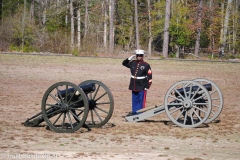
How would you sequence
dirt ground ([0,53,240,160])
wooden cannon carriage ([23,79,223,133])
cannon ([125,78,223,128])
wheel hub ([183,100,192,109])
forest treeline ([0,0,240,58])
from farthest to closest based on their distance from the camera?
forest treeline ([0,0,240,58])
wheel hub ([183,100,192,109])
cannon ([125,78,223,128])
wooden cannon carriage ([23,79,223,133])
dirt ground ([0,53,240,160])

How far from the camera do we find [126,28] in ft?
224

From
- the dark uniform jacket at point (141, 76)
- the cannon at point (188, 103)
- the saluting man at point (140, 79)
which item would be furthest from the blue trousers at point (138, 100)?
the cannon at point (188, 103)

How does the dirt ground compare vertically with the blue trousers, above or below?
below

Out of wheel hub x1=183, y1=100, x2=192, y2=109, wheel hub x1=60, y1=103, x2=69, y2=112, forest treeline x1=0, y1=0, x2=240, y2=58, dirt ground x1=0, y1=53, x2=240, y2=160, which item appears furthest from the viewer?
forest treeline x1=0, y1=0, x2=240, y2=58

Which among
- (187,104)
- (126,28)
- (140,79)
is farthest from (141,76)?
(126,28)

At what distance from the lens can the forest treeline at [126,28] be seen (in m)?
44.9

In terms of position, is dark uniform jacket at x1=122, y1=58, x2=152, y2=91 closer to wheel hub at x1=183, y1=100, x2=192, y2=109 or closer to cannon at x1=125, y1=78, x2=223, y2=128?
cannon at x1=125, y1=78, x2=223, y2=128

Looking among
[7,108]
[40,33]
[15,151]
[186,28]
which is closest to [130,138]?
[15,151]

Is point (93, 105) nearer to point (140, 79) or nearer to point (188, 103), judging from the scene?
point (140, 79)

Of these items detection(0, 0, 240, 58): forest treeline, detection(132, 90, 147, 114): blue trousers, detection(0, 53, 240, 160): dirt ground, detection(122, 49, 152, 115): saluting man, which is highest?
detection(0, 0, 240, 58): forest treeline

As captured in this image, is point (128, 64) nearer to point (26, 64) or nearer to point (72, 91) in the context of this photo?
point (72, 91)

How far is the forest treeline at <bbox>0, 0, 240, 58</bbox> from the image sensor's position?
44906 mm

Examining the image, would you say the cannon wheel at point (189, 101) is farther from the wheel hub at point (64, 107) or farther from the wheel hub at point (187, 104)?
the wheel hub at point (64, 107)

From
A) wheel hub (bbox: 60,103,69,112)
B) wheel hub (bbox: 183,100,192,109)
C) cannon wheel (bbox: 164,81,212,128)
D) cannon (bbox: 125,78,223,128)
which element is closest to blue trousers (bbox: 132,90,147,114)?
cannon (bbox: 125,78,223,128)
